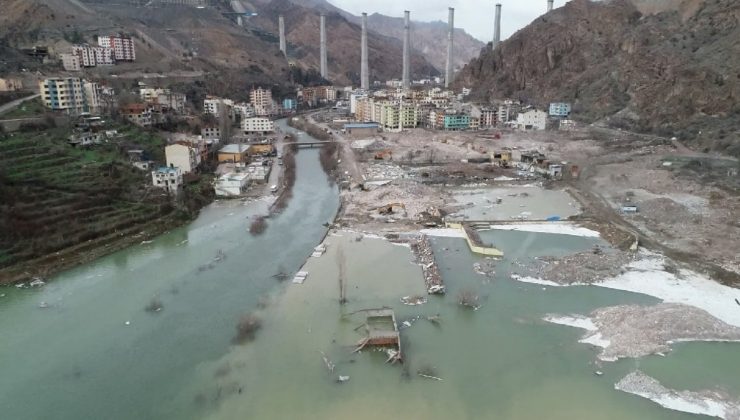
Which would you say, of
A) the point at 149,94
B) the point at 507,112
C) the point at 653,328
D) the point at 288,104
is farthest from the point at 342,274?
the point at 288,104

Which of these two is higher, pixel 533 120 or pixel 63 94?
pixel 63 94

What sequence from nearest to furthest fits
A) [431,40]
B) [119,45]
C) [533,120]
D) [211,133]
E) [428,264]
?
[428,264] → [211,133] → [533,120] → [119,45] → [431,40]

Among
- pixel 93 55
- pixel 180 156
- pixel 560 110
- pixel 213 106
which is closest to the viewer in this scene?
pixel 180 156

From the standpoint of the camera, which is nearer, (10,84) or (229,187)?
(229,187)

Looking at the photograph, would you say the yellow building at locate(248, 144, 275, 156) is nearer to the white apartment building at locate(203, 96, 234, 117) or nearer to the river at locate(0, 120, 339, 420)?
the white apartment building at locate(203, 96, 234, 117)

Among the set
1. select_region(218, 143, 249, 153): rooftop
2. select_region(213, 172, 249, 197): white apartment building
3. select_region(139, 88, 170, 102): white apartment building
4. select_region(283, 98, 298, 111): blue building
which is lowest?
select_region(213, 172, 249, 197): white apartment building

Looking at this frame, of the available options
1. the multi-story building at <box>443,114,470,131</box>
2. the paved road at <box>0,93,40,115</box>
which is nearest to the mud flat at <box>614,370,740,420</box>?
the paved road at <box>0,93,40,115</box>

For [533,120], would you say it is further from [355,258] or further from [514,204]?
[355,258]
